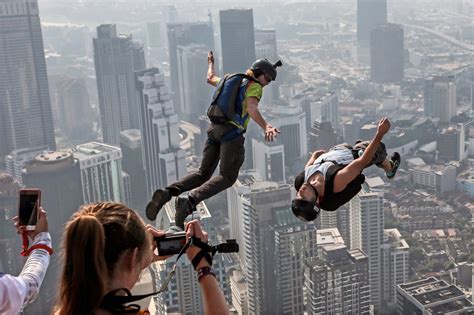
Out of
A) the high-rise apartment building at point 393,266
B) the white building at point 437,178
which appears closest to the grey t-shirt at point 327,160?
the high-rise apartment building at point 393,266

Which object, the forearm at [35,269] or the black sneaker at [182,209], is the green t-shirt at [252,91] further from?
the forearm at [35,269]

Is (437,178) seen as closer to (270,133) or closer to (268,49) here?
(268,49)

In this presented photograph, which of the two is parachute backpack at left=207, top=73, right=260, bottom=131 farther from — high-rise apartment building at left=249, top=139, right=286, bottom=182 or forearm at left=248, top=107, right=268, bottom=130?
high-rise apartment building at left=249, top=139, right=286, bottom=182

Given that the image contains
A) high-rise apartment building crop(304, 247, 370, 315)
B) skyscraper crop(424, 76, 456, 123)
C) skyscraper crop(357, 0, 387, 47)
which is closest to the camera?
high-rise apartment building crop(304, 247, 370, 315)

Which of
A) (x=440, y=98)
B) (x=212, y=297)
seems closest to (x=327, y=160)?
(x=212, y=297)

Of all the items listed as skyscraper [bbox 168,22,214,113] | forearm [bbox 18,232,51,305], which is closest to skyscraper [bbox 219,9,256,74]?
skyscraper [bbox 168,22,214,113]

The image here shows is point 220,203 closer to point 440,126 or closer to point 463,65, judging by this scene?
point 440,126
